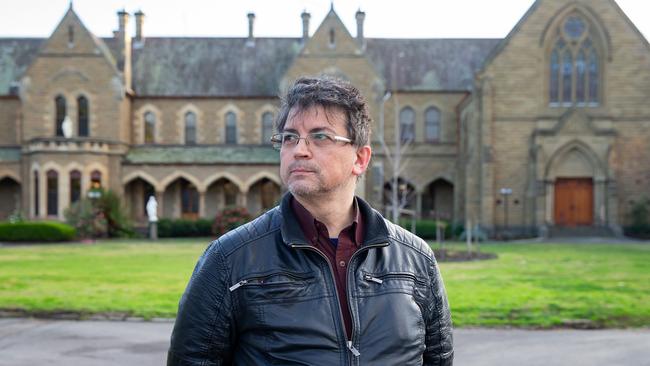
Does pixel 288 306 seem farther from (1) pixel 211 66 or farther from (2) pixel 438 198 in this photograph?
(1) pixel 211 66

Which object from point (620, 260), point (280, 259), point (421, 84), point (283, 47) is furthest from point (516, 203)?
point (280, 259)

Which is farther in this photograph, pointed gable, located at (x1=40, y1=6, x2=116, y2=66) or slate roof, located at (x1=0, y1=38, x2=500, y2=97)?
slate roof, located at (x1=0, y1=38, x2=500, y2=97)

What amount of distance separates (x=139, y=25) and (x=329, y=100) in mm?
46153

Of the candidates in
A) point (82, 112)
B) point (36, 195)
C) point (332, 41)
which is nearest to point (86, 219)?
point (36, 195)

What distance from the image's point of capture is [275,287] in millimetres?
2953

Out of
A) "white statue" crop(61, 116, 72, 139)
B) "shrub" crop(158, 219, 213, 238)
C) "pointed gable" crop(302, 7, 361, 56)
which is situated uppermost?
"pointed gable" crop(302, 7, 361, 56)

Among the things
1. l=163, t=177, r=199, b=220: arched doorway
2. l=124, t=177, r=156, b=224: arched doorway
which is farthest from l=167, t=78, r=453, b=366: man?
l=124, t=177, r=156, b=224: arched doorway

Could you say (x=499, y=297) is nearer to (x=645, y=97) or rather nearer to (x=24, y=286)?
(x=24, y=286)

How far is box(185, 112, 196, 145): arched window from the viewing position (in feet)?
145

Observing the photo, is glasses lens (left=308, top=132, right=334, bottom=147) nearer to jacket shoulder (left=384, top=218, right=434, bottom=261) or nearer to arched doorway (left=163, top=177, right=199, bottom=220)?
jacket shoulder (left=384, top=218, right=434, bottom=261)

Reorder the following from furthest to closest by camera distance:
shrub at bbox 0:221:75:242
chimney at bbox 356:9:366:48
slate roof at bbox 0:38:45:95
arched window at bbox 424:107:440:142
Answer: chimney at bbox 356:9:366:48
slate roof at bbox 0:38:45:95
arched window at bbox 424:107:440:142
shrub at bbox 0:221:75:242

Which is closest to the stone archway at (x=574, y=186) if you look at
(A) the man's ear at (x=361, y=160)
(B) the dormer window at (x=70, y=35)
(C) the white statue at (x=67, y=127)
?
(C) the white statue at (x=67, y=127)

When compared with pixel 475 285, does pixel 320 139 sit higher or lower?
higher

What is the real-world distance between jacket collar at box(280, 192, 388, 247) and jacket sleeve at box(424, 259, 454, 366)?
1.19 ft
